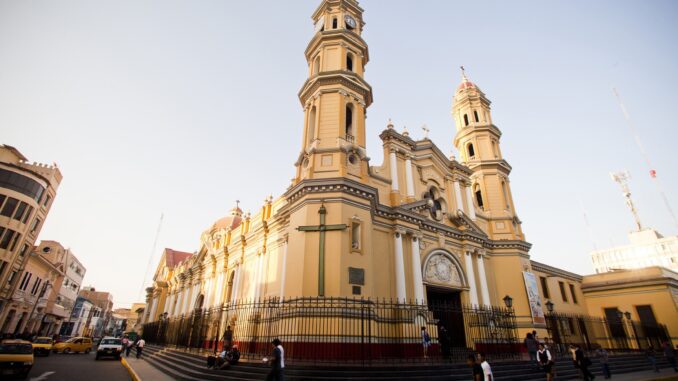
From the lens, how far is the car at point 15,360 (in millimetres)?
11383

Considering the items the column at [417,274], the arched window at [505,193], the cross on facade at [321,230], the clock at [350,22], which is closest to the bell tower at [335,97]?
the clock at [350,22]

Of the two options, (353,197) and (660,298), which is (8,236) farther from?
(660,298)

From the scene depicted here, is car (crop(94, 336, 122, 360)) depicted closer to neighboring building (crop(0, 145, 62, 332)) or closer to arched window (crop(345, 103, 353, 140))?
neighboring building (crop(0, 145, 62, 332))

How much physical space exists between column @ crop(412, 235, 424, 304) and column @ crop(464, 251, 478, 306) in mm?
4264

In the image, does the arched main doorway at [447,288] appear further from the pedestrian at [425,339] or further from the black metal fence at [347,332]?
the pedestrian at [425,339]

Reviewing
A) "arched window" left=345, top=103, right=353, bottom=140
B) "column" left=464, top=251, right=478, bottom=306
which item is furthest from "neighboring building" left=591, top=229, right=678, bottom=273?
"arched window" left=345, top=103, right=353, bottom=140

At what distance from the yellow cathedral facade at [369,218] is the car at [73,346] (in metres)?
10.8

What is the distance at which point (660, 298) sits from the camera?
26.2 meters

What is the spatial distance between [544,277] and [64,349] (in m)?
39.4

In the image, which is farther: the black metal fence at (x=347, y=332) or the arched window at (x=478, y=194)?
the arched window at (x=478, y=194)

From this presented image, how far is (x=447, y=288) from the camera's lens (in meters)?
19.2

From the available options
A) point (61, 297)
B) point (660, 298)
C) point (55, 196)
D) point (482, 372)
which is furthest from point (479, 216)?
point (61, 297)

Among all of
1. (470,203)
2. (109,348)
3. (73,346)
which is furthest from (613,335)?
(73,346)

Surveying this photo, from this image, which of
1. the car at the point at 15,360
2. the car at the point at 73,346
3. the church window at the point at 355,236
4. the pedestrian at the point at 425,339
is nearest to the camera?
the car at the point at 15,360
